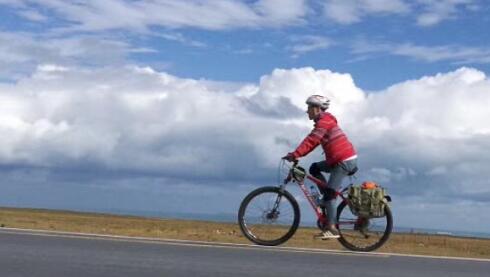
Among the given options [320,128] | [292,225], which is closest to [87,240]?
[292,225]

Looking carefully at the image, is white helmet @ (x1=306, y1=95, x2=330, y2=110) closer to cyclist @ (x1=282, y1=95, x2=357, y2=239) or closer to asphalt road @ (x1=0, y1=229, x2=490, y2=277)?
cyclist @ (x1=282, y1=95, x2=357, y2=239)

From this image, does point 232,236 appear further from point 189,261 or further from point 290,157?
point 189,261

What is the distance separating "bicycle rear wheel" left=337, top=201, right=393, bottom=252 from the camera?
38.4 feet

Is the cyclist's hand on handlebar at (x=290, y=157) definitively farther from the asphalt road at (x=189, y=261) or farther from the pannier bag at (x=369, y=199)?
the asphalt road at (x=189, y=261)

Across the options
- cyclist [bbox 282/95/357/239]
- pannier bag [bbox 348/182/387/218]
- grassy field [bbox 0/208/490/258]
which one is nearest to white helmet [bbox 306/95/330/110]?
cyclist [bbox 282/95/357/239]

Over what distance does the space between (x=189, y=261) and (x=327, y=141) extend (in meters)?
3.04

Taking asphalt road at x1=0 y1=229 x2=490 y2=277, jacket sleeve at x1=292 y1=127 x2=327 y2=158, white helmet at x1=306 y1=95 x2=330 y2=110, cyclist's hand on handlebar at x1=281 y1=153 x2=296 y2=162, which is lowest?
asphalt road at x1=0 y1=229 x2=490 y2=277

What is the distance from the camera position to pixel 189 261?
9570 millimetres

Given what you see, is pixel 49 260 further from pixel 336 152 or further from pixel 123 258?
pixel 336 152

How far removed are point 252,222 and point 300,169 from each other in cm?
113

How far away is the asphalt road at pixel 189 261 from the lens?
876 cm

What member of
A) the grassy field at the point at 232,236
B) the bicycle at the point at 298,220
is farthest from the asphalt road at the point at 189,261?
the grassy field at the point at 232,236

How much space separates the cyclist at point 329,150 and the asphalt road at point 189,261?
833 mm

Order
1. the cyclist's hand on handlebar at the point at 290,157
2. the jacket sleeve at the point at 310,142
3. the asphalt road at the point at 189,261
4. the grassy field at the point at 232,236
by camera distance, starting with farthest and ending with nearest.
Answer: the grassy field at the point at 232,236 < the cyclist's hand on handlebar at the point at 290,157 < the jacket sleeve at the point at 310,142 < the asphalt road at the point at 189,261
